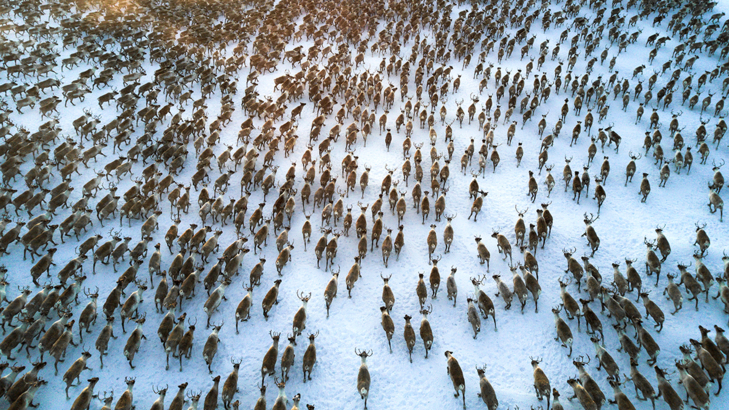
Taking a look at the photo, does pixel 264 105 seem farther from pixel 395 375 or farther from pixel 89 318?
pixel 395 375

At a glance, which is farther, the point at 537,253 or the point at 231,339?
the point at 537,253

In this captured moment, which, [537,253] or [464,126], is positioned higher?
[464,126]

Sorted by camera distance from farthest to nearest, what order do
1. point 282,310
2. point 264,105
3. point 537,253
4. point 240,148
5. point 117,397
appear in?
1. point 264,105
2. point 240,148
3. point 537,253
4. point 282,310
5. point 117,397


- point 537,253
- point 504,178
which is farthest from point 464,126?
point 537,253

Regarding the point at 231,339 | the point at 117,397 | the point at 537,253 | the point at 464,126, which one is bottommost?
the point at 117,397

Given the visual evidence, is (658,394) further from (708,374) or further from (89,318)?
(89,318)

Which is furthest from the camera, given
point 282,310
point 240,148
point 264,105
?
point 264,105

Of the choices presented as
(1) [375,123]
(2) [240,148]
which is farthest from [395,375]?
(1) [375,123]
